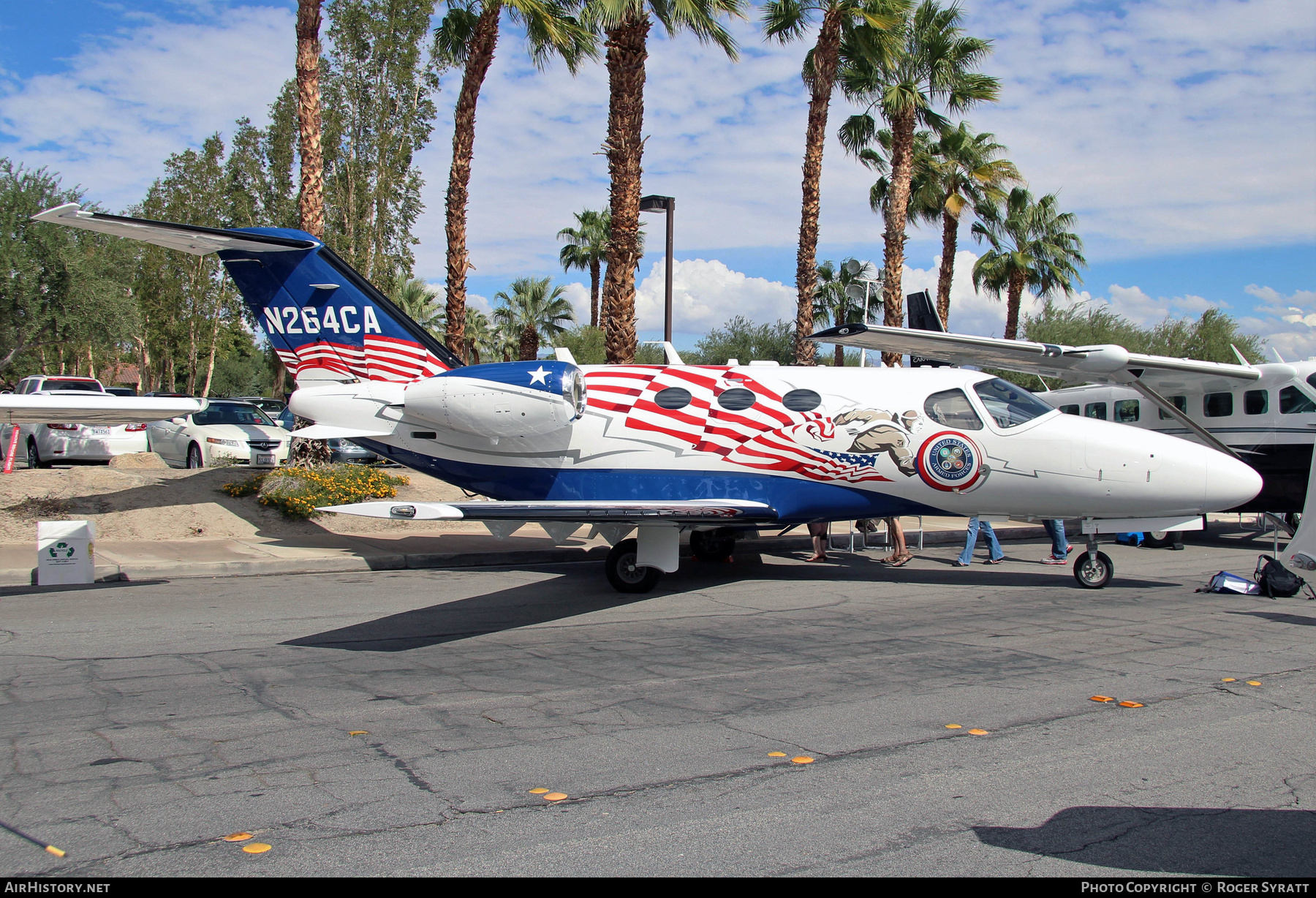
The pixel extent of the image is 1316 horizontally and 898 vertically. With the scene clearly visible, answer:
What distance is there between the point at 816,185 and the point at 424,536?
1331 cm

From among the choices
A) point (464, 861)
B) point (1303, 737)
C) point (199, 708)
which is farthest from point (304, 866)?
point (1303, 737)

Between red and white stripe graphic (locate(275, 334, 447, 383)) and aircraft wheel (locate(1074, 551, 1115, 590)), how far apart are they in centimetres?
866

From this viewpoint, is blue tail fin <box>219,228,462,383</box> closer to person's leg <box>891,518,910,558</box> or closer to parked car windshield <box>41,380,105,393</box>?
person's leg <box>891,518,910,558</box>

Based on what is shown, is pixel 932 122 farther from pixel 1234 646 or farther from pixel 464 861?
pixel 464 861

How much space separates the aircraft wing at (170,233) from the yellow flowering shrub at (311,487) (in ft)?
12.7

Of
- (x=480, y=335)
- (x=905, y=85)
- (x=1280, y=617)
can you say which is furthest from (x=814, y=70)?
(x=480, y=335)

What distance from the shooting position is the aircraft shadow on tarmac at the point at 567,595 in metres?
7.84

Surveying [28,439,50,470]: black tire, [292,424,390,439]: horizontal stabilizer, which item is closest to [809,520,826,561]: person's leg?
[292,424,390,439]: horizontal stabilizer

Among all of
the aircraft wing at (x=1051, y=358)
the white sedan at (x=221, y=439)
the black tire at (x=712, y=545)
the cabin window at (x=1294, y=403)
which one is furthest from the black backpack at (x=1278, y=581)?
the white sedan at (x=221, y=439)

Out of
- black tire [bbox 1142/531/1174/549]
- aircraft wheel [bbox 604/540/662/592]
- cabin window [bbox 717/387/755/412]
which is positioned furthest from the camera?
black tire [bbox 1142/531/1174/549]

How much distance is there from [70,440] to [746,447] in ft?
50.9

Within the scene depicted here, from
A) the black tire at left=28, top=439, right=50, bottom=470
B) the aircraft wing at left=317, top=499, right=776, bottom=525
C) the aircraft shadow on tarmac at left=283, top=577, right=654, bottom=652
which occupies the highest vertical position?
the black tire at left=28, top=439, right=50, bottom=470

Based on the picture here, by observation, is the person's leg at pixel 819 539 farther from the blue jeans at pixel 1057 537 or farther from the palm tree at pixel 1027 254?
the palm tree at pixel 1027 254

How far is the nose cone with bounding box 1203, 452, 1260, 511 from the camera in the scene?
9.88 m
